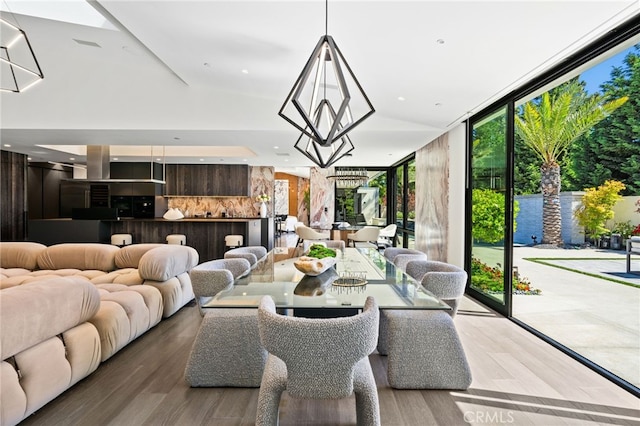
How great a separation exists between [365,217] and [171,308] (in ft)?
27.2

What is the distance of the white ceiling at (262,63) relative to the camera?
2.76 metres

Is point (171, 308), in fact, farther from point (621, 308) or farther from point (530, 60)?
point (621, 308)

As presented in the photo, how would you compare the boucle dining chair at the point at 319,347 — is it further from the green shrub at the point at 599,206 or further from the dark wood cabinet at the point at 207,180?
the dark wood cabinet at the point at 207,180

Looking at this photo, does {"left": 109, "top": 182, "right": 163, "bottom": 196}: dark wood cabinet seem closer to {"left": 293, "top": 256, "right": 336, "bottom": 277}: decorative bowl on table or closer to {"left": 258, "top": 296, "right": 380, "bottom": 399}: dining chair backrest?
{"left": 293, "top": 256, "right": 336, "bottom": 277}: decorative bowl on table

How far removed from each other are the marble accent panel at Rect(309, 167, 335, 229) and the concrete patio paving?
6.47 meters

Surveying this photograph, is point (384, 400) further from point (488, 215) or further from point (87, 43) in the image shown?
point (87, 43)

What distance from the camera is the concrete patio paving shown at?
3.17 meters

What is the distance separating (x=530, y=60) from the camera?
10.2 feet

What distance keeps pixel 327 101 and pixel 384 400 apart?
2.34m

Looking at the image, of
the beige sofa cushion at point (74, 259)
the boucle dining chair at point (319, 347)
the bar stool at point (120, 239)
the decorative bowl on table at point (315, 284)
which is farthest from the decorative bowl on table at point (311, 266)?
the bar stool at point (120, 239)

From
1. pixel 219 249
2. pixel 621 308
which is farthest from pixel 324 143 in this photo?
pixel 219 249

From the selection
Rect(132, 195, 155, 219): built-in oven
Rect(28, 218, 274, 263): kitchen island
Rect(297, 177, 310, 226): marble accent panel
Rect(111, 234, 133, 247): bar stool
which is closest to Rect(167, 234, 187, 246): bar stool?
Rect(28, 218, 274, 263): kitchen island

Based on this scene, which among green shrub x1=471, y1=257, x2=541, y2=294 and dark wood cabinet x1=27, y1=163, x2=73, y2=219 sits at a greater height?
dark wood cabinet x1=27, y1=163, x2=73, y2=219

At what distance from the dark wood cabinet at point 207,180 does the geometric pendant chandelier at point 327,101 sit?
3.35 metres
